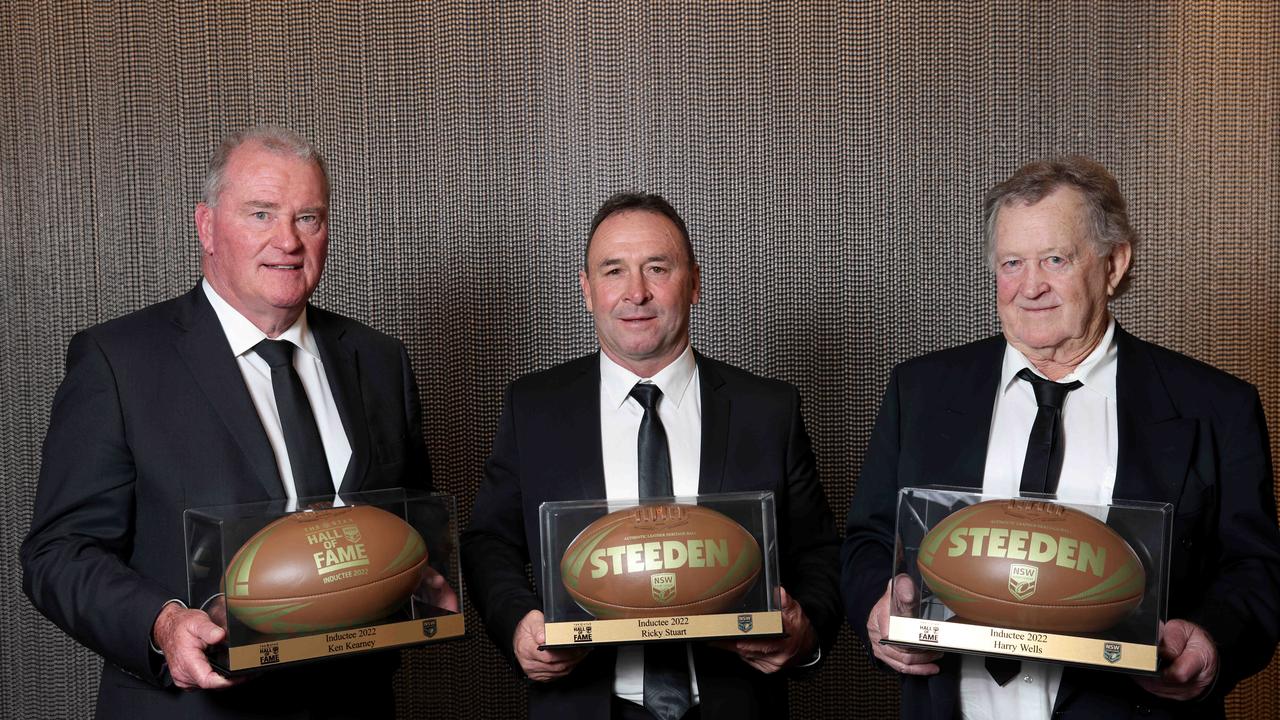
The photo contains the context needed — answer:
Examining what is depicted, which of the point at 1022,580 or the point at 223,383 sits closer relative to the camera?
the point at 1022,580

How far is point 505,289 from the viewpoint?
343 centimetres

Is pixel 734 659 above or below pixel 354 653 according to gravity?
below

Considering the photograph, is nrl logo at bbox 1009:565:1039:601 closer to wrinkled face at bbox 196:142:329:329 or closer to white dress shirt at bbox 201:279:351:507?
white dress shirt at bbox 201:279:351:507

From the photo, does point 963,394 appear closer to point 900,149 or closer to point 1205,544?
point 1205,544

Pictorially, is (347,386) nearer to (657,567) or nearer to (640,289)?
(640,289)

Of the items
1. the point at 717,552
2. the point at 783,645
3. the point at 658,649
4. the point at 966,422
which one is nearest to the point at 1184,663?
the point at 966,422

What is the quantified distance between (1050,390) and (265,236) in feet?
4.67

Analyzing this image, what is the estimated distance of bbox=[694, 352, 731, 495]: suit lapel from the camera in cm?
200

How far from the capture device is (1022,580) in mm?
1571

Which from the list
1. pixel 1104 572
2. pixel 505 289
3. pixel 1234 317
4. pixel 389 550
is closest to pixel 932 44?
pixel 1234 317

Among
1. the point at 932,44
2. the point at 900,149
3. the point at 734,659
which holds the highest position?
the point at 932,44

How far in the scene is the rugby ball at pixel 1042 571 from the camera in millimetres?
1556

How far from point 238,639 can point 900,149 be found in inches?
99.6

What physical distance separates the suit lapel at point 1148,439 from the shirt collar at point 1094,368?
1.1 inches
